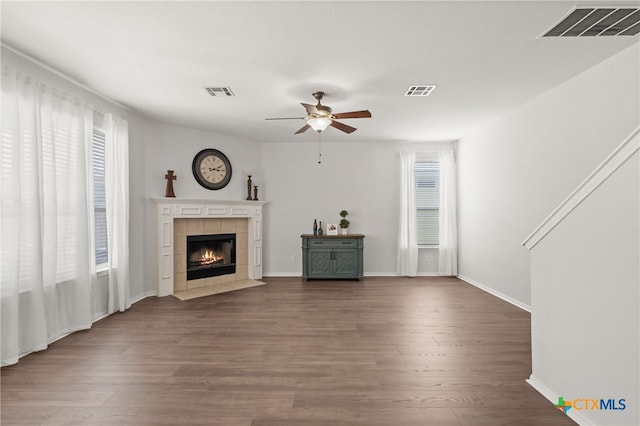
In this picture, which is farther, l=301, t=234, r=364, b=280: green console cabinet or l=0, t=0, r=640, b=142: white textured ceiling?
l=301, t=234, r=364, b=280: green console cabinet

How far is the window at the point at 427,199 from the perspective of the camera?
6266mm

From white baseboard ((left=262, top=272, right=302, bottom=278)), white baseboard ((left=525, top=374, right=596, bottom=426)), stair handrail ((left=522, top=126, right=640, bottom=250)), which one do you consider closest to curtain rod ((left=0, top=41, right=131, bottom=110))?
white baseboard ((left=262, top=272, right=302, bottom=278))

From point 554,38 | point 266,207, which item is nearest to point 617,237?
point 554,38

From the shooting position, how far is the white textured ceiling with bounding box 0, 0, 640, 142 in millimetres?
2223

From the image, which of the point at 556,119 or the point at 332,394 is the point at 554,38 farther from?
the point at 332,394

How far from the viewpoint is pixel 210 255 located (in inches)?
222

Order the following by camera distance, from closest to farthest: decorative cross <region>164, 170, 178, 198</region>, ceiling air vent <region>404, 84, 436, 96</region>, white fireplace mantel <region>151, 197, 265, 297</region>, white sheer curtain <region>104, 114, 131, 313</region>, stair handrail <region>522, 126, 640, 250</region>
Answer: stair handrail <region>522, 126, 640, 250</region> < ceiling air vent <region>404, 84, 436, 96</region> < white sheer curtain <region>104, 114, 131, 313</region> < white fireplace mantel <region>151, 197, 265, 297</region> < decorative cross <region>164, 170, 178, 198</region>

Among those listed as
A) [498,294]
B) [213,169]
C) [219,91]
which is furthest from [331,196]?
[498,294]

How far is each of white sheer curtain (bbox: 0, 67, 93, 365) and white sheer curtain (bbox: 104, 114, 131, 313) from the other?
0.39 m

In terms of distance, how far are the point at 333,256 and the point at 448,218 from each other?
2.48 metres

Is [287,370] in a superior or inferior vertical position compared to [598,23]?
inferior

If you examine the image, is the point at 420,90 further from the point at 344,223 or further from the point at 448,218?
the point at 448,218

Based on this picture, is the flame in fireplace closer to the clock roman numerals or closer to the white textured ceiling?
the clock roman numerals

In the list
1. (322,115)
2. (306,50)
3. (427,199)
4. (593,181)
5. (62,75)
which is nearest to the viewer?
(593,181)
